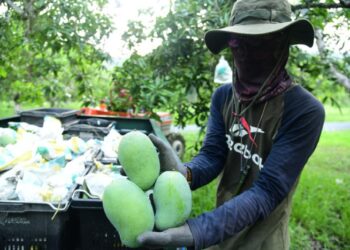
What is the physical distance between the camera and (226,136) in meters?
1.75

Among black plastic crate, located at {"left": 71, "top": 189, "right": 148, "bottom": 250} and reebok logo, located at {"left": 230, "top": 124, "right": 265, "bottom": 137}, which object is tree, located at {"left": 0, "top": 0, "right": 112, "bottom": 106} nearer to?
black plastic crate, located at {"left": 71, "top": 189, "right": 148, "bottom": 250}

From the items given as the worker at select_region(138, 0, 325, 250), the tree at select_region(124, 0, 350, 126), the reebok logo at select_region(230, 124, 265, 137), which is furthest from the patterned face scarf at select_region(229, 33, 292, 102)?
the tree at select_region(124, 0, 350, 126)

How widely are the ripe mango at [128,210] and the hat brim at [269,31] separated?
2.26ft

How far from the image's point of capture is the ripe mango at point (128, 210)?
3.87 feet

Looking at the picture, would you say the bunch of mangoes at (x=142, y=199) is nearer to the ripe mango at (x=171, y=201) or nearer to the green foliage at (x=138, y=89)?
the ripe mango at (x=171, y=201)

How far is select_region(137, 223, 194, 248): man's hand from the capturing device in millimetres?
1154

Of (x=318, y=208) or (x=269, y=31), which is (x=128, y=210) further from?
(x=318, y=208)

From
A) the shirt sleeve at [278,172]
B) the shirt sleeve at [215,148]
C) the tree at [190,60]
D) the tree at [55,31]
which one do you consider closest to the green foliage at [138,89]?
the tree at [190,60]

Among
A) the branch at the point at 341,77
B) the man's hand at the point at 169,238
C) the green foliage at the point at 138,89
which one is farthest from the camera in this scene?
the branch at the point at 341,77

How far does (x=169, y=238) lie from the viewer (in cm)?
118

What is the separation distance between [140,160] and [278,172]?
48 centimetres

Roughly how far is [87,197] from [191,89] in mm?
2182

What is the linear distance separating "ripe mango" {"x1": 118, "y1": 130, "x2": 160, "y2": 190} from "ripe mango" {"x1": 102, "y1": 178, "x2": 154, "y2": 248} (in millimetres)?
60

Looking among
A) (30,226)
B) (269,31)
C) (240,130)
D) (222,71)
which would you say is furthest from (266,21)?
(222,71)
